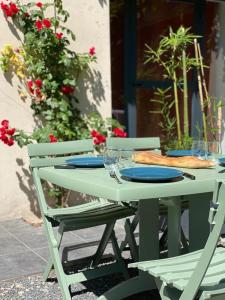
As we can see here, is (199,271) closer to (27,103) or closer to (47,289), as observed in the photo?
(47,289)

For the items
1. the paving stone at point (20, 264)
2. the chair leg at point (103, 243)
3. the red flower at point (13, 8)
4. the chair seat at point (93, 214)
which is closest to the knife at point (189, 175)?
the chair seat at point (93, 214)

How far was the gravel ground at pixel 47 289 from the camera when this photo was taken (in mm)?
2604

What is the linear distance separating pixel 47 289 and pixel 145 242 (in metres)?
0.74

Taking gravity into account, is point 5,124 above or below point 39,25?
below

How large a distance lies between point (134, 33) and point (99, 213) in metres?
3.15

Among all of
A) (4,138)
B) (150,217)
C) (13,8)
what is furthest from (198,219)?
(13,8)

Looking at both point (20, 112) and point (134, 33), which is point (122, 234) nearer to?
point (20, 112)

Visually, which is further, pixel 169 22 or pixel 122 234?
pixel 169 22

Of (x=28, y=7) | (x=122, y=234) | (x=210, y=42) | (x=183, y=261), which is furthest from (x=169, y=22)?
(x=183, y=261)

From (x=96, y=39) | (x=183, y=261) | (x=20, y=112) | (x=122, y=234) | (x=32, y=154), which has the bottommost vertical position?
(x=122, y=234)

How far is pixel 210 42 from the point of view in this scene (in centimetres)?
600

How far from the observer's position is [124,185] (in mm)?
1853

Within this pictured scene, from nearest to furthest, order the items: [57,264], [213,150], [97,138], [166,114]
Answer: [57,264]
[213,150]
[97,138]
[166,114]

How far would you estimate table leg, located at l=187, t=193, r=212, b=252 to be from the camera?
94.1 inches
